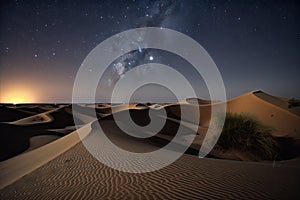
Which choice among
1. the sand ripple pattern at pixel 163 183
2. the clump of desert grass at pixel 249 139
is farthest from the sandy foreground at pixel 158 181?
the clump of desert grass at pixel 249 139

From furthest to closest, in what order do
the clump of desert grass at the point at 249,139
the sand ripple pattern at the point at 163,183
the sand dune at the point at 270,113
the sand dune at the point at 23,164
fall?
the sand dune at the point at 270,113 → the clump of desert grass at the point at 249,139 → the sand dune at the point at 23,164 → the sand ripple pattern at the point at 163,183

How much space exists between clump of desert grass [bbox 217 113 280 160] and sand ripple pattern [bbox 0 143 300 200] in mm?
2149

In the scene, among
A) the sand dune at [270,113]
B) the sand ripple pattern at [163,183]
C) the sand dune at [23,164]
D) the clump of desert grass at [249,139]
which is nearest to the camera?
the sand ripple pattern at [163,183]

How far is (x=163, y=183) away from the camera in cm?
432

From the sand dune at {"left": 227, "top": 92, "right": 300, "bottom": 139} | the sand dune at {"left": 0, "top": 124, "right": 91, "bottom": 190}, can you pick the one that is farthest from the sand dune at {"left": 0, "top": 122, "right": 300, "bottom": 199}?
the sand dune at {"left": 227, "top": 92, "right": 300, "bottom": 139}

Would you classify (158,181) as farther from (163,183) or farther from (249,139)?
(249,139)

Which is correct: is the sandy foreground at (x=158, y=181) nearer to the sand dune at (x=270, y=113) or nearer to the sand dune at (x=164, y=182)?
the sand dune at (x=164, y=182)

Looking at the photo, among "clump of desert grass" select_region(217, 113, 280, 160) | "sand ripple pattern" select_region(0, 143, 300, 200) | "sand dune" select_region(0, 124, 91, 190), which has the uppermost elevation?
"clump of desert grass" select_region(217, 113, 280, 160)

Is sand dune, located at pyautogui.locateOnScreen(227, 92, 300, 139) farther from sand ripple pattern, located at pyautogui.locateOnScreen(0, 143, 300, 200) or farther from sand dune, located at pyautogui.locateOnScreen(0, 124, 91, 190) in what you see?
sand dune, located at pyautogui.locateOnScreen(0, 124, 91, 190)

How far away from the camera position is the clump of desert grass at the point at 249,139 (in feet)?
25.8

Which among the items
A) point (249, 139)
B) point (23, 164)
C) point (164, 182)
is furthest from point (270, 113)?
point (23, 164)

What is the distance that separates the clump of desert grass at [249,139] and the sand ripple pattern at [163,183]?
2149mm

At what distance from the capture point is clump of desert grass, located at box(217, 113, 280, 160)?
7867 mm

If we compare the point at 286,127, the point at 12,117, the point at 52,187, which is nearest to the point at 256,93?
the point at 286,127
